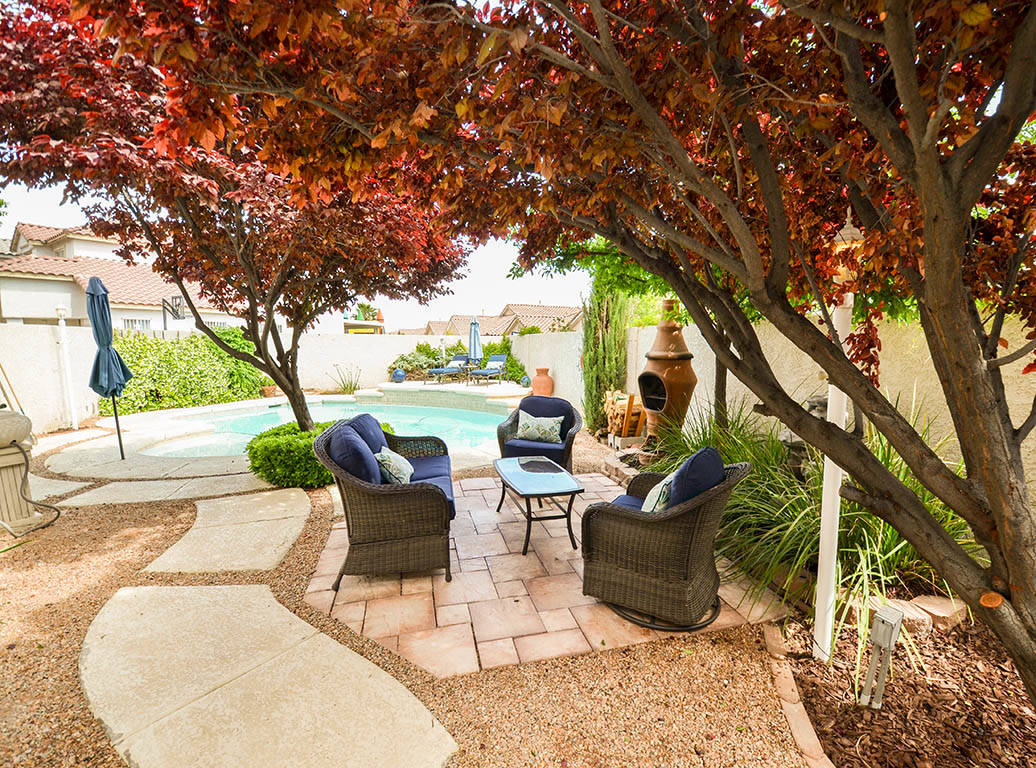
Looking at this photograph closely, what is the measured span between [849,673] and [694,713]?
0.86m

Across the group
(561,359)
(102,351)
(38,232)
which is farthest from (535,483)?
(38,232)

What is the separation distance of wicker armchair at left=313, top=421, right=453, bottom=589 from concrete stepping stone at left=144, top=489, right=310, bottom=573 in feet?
2.69

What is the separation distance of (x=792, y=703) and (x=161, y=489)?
5.79 m

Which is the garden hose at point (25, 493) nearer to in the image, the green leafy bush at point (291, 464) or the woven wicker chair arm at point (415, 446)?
the green leafy bush at point (291, 464)

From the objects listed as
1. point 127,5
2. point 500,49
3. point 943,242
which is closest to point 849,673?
point 943,242

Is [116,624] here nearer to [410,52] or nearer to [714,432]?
[410,52]

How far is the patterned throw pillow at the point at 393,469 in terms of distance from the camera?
3166 mm

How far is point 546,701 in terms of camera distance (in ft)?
6.53

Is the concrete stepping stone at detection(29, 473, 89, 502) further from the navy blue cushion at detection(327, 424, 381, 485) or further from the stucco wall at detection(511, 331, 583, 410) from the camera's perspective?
the stucco wall at detection(511, 331, 583, 410)

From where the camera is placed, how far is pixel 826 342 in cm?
149

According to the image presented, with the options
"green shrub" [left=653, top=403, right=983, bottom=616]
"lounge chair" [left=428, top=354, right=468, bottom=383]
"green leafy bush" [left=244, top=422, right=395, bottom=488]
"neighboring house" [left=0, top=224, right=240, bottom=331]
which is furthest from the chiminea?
"neighboring house" [left=0, top=224, right=240, bottom=331]

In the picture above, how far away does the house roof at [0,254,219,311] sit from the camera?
15086 mm

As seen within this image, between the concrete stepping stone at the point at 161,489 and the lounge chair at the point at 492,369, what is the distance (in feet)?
31.4

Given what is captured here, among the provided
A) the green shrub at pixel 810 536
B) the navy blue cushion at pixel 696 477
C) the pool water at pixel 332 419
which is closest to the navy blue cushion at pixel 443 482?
the navy blue cushion at pixel 696 477
